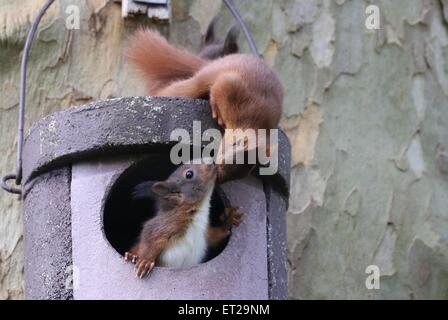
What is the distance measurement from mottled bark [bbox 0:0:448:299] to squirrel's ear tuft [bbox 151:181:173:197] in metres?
0.65

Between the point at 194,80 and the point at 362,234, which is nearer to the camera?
the point at 194,80

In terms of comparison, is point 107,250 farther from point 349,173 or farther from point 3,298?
point 349,173

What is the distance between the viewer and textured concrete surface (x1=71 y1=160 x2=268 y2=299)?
2.66 metres

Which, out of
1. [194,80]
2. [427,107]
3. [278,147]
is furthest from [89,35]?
[427,107]

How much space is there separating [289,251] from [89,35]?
0.84 metres

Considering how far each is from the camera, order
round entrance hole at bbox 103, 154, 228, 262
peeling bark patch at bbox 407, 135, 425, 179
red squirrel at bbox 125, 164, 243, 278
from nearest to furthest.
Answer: red squirrel at bbox 125, 164, 243, 278 < round entrance hole at bbox 103, 154, 228, 262 < peeling bark patch at bbox 407, 135, 425, 179

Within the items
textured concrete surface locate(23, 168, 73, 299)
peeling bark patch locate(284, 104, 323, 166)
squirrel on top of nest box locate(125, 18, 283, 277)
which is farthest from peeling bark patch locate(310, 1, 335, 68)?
textured concrete surface locate(23, 168, 73, 299)

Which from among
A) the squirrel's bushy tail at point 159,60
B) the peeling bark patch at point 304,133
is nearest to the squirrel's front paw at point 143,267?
the squirrel's bushy tail at point 159,60

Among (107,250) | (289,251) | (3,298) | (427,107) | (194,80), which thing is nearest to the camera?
(107,250)

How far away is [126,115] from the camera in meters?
2.71

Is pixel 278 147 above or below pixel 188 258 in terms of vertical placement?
above

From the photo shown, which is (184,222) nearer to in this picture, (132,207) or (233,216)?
(233,216)

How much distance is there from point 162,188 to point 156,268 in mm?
224

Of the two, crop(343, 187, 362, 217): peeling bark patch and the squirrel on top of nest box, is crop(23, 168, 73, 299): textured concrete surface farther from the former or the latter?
crop(343, 187, 362, 217): peeling bark patch
